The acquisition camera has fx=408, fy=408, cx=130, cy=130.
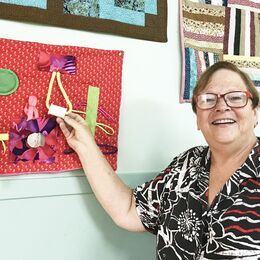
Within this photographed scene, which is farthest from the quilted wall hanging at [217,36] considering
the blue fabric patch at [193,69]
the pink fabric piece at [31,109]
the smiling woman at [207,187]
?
the pink fabric piece at [31,109]

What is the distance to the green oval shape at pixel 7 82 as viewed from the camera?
1.16 m

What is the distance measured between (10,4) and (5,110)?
11.8 inches

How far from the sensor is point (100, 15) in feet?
4.28

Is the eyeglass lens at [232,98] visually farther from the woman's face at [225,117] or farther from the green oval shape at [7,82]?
the green oval shape at [7,82]

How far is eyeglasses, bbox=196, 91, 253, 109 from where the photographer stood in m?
1.24

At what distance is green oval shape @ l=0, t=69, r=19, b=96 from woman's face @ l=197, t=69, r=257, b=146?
574mm

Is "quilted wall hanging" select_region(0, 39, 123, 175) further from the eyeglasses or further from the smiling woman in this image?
the eyeglasses

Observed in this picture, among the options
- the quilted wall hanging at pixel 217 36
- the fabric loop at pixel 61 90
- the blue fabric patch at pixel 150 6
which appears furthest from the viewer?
the quilted wall hanging at pixel 217 36

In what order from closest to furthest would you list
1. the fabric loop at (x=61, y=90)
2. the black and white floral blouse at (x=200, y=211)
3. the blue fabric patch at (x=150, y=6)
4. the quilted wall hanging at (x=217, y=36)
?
the black and white floral blouse at (x=200, y=211)
the fabric loop at (x=61, y=90)
the blue fabric patch at (x=150, y=6)
the quilted wall hanging at (x=217, y=36)

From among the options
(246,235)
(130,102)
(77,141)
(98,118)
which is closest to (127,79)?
(130,102)

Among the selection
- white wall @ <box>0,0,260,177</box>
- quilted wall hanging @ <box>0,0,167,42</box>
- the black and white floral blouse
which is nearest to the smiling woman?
the black and white floral blouse

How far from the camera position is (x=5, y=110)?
1166 mm

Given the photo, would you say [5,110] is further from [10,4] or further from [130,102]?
[130,102]

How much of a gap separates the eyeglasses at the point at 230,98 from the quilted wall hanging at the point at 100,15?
12.4 inches
